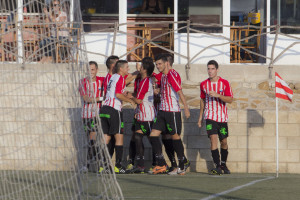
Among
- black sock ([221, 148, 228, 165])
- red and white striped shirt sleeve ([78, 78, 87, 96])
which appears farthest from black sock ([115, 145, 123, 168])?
red and white striped shirt sleeve ([78, 78, 87, 96])

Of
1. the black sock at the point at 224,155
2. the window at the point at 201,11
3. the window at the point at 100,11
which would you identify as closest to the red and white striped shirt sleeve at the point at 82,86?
the black sock at the point at 224,155

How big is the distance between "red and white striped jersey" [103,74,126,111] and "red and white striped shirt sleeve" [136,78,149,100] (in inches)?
10.3

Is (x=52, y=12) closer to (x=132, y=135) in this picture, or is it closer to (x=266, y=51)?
(x=132, y=135)

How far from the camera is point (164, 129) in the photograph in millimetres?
11859

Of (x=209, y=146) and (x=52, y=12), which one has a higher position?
(x=52, y=12)

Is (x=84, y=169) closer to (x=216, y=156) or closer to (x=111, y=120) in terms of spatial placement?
(x=111, y=120)

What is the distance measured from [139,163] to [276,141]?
2.22 meters

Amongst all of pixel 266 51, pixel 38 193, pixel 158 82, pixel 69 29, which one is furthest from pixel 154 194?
pixel 266 51

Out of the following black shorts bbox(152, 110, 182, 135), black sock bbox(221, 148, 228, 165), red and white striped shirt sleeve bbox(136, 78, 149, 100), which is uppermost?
red and white striped shirt sleeve bbox(136, 78, 149, 100)

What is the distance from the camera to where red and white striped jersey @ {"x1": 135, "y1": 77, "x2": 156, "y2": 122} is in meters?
11.9

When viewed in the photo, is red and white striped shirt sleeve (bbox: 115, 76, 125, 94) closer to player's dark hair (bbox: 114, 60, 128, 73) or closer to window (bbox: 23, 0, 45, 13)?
player's dark hair (bbox: 114, 60, 128, 73)

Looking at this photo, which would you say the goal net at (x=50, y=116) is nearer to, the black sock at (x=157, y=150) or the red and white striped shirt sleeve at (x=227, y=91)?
the black sock at (x=157, y=150)

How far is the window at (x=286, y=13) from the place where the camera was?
18984 millimetres

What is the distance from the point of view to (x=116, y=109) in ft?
38.9
